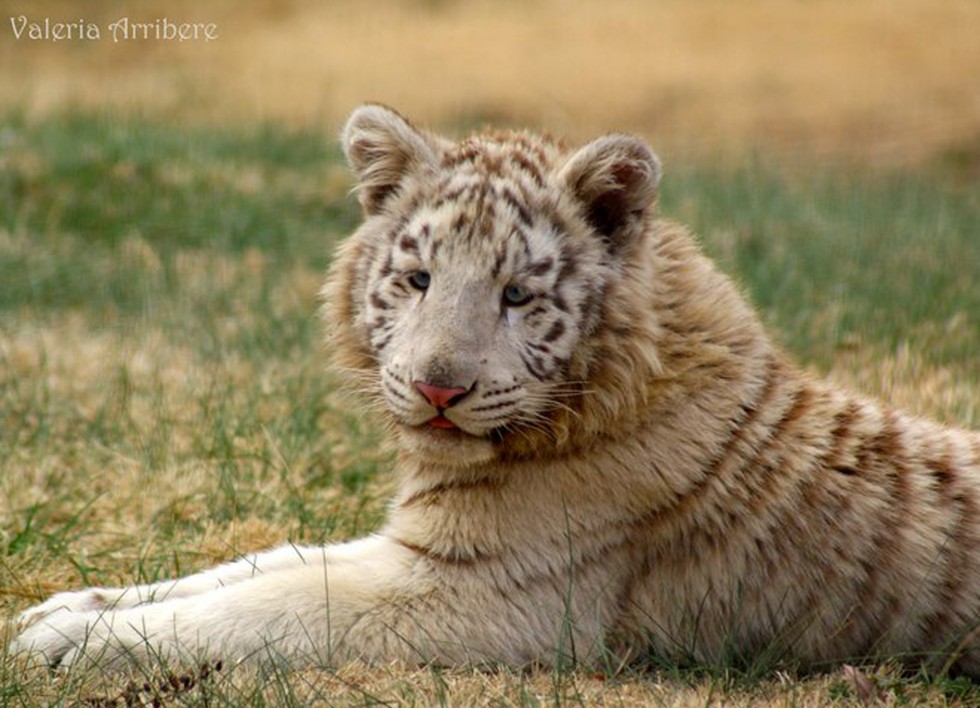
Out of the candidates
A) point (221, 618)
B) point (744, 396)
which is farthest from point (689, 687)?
point (221, 618)

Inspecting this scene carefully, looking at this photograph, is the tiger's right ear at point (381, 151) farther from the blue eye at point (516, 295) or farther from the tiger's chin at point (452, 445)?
the tiger's chin at point (452, 445)

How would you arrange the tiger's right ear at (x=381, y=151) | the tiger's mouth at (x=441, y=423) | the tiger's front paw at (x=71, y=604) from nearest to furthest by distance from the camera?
1. the tiger's mouth at (x=441, y=423)
2. the tiger's front paw at (x=71, y=604)
3. the tiger's right ear at (x=381, y=151)

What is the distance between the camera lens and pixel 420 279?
430 centimetres

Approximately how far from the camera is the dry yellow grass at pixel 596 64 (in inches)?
782

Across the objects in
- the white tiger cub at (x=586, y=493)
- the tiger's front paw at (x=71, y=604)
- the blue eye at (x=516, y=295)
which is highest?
the blue eye at (x=516, y=295)

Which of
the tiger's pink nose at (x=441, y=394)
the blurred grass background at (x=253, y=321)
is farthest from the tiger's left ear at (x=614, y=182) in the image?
the blurred grass background at (x=253, y=321)

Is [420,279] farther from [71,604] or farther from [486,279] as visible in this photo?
[71,604]

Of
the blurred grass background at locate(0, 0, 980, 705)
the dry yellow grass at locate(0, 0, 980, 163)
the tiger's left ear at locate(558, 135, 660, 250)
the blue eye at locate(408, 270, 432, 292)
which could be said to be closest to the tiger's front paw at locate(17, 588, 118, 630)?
the blurred grass background at locate(0, 0, 980, 705)

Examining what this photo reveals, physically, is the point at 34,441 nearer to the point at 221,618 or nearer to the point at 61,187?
the point at 221,618

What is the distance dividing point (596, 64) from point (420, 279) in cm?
1944

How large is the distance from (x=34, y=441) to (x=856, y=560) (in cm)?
321

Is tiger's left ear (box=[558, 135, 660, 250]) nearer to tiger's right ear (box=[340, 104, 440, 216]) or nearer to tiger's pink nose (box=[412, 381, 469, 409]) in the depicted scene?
tiger's right ear (box=[340, 104, 440, 216])

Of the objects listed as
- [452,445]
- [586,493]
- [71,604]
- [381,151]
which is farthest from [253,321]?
[586,493]

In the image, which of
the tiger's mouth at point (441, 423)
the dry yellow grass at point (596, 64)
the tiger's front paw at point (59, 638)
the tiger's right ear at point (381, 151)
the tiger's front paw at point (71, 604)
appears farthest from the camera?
the dry yellow grass at point (596, 64)
